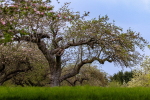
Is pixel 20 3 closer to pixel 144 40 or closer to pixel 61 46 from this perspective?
pixel 61 46

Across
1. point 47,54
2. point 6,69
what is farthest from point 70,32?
point 6,69

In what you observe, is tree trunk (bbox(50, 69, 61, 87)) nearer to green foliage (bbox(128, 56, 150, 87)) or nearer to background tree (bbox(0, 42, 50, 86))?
background tree (bbox(0, 42, 50, 86))

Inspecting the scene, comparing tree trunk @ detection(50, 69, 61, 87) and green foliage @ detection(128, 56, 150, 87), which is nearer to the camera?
tree trunk @ detection(50, 69, 61, 87)

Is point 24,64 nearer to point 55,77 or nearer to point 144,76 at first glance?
point 55,77

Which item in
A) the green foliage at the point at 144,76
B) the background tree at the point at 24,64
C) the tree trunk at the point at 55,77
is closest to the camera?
the tree trunk at the point at 55,77

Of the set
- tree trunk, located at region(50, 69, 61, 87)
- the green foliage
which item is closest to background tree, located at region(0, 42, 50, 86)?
tree trunk, located at region(50, 69, 61, 87)

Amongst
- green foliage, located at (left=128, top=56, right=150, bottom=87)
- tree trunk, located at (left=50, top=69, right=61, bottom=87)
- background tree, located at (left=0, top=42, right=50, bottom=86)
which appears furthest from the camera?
green foliage, located at (left=128, top=56, right=150, bottom=87)

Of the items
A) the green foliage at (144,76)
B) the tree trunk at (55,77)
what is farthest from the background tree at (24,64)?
the green foliage at (144,76)

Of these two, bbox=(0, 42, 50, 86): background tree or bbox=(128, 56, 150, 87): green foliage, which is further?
bbox=(128, 56, 150, 87): green foliage

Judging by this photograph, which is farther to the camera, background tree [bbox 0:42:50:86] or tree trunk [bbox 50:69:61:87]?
background tree [bbox 0:42:50:86]

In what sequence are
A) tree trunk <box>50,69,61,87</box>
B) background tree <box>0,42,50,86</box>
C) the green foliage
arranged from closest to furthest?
tree trunk <box>50,69,61,87</box>
background tree <box>0,42,50,86</box>
the green foliage

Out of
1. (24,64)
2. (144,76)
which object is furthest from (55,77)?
(144,76)

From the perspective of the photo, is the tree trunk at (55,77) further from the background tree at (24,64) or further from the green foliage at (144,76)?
the green foliage at (144,76)

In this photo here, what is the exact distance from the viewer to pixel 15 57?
2097 centimetres
